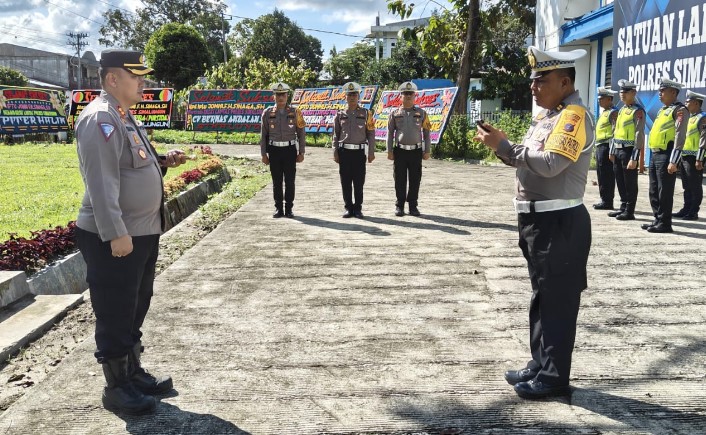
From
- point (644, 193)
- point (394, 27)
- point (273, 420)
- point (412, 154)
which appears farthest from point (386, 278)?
point (394, 27)

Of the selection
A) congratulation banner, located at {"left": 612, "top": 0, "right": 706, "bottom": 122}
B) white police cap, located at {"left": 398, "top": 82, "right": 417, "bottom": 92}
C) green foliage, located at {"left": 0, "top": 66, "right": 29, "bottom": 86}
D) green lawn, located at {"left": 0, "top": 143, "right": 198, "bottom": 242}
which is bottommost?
green lawn, located at {"left": 0, "top": 143, "right": 198, "bottom": 242}

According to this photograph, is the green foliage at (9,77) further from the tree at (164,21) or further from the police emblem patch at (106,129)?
the police emblem patch at (106,129)

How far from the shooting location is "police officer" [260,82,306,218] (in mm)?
8812

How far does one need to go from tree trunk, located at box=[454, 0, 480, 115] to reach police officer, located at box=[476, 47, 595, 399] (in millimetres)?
15993

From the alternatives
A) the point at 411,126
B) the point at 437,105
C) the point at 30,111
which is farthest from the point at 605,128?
the point at 30,111

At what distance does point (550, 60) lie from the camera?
3188 millimetres

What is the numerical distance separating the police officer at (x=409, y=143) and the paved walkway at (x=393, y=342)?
152 cm

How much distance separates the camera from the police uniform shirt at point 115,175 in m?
2.98

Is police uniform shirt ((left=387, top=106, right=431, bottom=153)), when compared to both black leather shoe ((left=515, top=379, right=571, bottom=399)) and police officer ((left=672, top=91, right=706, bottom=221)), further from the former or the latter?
black leather shoe ((left=515, top=379, right=571, bottom=399))

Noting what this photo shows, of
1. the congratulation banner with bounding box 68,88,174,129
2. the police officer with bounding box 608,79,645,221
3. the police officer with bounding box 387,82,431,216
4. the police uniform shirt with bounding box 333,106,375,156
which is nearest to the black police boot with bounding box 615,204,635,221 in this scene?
the police officer with bounding box 608,79,645,221

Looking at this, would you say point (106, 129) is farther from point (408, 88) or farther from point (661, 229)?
point (661, 229)

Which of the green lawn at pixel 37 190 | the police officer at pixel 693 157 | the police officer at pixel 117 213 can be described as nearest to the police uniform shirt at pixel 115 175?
the police officer at pixel 117 213

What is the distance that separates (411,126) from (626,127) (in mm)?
2911

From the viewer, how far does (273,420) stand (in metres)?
3.15
